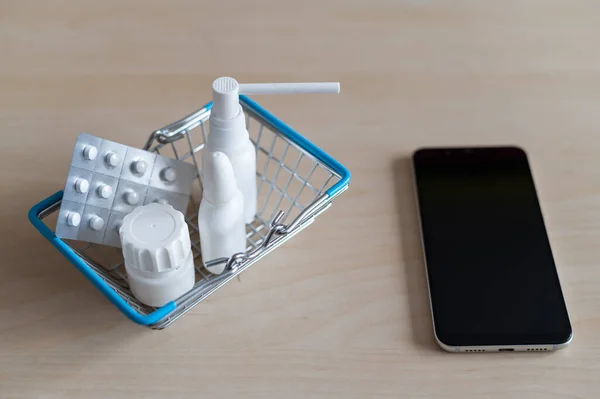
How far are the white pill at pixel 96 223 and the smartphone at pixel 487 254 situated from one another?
0.94ft

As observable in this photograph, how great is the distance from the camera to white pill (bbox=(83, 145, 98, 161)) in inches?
20.4

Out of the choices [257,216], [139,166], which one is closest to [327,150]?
[257,216]

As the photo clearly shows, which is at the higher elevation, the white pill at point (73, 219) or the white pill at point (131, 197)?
the white pill at point (73, 219)

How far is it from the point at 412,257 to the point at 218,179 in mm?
213

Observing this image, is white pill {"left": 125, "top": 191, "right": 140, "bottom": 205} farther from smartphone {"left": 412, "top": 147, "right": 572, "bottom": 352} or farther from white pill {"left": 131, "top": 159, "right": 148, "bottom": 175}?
smartphone {"left": 412, "top": 147, "right": 572, "bottom": 352}

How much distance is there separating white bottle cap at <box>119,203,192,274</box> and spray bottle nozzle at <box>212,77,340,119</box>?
88mm

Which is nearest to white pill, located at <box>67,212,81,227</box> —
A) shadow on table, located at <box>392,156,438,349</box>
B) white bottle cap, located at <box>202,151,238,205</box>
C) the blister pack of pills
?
the blister pack of pills

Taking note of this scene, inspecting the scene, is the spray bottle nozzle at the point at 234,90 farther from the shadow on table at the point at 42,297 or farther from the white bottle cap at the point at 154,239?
the shadow on table at the point at 42,297

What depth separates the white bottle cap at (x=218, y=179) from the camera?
0.49 m

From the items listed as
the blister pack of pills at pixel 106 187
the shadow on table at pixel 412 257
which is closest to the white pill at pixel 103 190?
the blister pack of pills at pixel 106 187

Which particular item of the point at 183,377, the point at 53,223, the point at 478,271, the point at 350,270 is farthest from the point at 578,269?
the point at 53,223

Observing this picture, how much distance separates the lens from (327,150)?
70 centimetres

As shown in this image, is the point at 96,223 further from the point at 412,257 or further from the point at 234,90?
the point at 412,257

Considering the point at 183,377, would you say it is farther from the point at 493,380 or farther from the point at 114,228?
the point at 493,380
